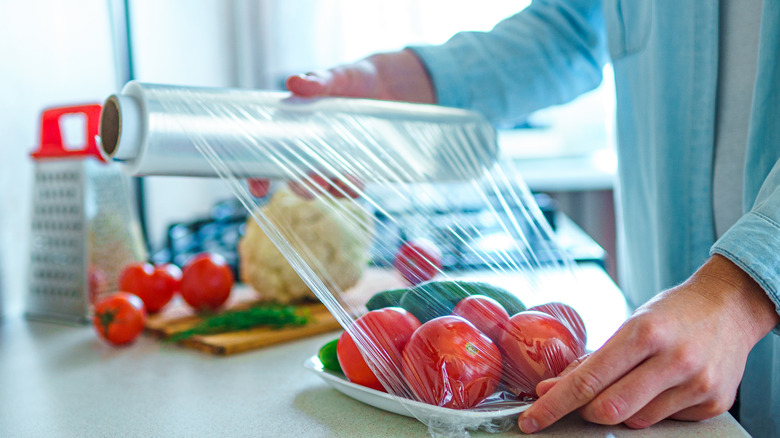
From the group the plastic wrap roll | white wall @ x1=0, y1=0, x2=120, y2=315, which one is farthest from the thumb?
white wall @ x1=0, y1=0, x2=120, y2=315

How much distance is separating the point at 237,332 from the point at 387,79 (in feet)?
1.32

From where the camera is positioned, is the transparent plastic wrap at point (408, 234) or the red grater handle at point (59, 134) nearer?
the transparent plastic wrap at point (408, 234)

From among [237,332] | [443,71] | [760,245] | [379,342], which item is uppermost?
[443,71]

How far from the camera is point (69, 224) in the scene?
0.99m

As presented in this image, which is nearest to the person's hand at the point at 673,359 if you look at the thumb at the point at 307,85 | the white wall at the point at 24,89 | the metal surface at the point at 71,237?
the thumb at the point at 307,85

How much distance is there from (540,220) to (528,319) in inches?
9.3

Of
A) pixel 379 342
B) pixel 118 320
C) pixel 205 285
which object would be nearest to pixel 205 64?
pixel 205 285

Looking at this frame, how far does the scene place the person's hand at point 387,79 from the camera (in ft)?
2.62

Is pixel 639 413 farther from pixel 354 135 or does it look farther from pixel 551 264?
pixel 354 135

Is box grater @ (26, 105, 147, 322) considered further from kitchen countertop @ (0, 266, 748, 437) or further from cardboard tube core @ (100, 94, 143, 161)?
cardboard tube core @ (100, 94, 143, 161)

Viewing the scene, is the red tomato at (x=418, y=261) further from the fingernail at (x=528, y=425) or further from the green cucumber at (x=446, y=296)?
the fingernail at (x=528, y=425)

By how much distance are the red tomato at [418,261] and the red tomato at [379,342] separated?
0.04 metres

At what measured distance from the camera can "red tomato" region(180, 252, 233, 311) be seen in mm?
951

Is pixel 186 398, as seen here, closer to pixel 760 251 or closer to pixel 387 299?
pixel 387 299
